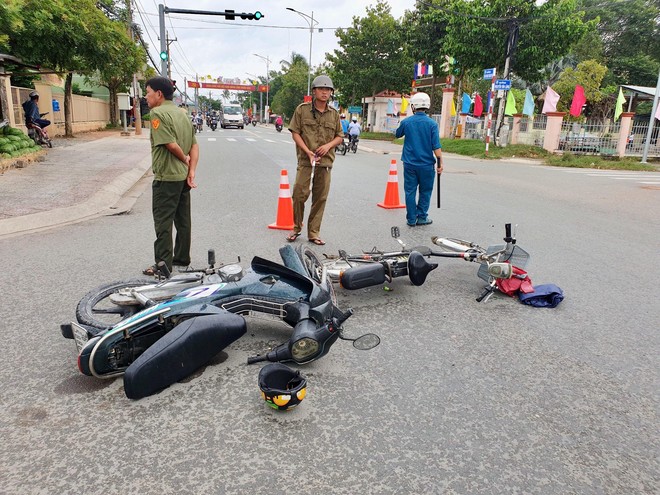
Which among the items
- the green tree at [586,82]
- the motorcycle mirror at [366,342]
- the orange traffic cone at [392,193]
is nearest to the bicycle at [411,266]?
the motorcycle mirror at [366,342]

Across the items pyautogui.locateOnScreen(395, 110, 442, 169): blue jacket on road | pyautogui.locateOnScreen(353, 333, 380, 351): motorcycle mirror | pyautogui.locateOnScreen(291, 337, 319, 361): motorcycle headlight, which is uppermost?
pyautogui.locateOnScreen(395, 110, 442, 169): blue jacket on road

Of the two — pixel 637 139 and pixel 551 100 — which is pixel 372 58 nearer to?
pixel 551 100

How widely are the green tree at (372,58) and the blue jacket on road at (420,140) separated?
35226 mm

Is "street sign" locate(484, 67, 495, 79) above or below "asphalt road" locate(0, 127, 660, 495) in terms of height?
above

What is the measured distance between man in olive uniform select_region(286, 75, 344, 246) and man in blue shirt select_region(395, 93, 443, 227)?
135 centimetres

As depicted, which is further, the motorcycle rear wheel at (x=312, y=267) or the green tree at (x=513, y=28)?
the green tree at (x=513, y=28)

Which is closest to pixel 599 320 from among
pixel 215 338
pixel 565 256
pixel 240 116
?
pixel 565 256

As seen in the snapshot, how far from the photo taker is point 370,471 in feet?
6.90

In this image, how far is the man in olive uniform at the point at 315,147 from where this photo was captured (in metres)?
5.58

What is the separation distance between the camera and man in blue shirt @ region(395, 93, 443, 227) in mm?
6566

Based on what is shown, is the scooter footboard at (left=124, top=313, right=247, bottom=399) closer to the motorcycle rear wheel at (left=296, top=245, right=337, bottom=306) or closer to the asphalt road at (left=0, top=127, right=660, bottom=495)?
the asphalt road at (left=0, top=127, right=660, bottom=495)

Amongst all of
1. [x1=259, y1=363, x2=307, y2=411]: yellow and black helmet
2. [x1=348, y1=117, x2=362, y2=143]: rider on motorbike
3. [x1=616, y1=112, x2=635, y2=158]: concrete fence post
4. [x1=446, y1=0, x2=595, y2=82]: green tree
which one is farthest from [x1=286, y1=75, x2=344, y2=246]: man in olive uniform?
[x1=616, y1=112, x2=635, y2=158]: concrete fence post

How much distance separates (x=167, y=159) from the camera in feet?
14.0

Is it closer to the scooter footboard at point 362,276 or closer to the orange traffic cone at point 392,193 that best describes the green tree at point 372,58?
the orange traffic cone at point 392,193
